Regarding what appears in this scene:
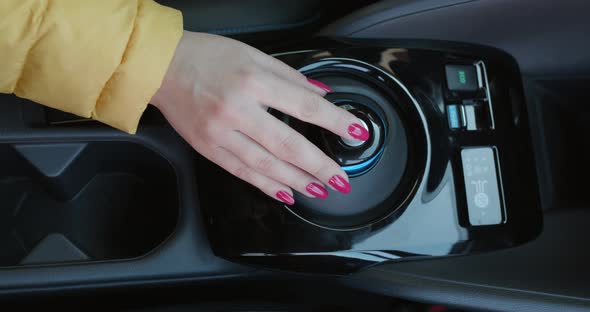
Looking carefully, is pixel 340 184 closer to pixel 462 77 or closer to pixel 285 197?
pixel 285 197

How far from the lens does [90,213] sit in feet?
2.77

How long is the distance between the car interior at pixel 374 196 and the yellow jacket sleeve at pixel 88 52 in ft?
0.35

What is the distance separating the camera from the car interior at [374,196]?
701mm

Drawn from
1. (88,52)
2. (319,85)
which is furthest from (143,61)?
(319,85)

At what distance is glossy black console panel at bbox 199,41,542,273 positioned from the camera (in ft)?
2.29

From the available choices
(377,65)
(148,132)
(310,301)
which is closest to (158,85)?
(148,132)

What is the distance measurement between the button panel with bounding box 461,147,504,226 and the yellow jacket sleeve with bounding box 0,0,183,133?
0.38 metres

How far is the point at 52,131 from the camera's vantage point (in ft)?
2.35

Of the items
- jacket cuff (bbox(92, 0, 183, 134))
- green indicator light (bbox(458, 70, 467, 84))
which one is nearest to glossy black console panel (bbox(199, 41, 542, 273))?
green indicator light (bbox(458, 70, 467, 84))

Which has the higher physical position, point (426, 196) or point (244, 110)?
point (244, 110)

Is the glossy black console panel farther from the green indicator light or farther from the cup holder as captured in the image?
the cup holder

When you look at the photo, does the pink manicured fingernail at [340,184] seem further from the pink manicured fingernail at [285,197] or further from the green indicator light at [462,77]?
the green indicator light at [462,77]

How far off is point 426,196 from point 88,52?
1.34 feet

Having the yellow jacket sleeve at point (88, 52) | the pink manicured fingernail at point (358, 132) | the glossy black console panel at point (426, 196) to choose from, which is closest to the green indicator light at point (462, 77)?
the glossy black console panel at point (426, 196)
